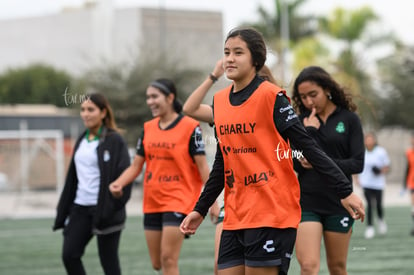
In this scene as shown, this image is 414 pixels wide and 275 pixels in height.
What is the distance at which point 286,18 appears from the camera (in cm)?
5234

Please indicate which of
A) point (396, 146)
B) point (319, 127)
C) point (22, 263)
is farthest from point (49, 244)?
point (396, 146)

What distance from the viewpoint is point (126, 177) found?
8.33 m

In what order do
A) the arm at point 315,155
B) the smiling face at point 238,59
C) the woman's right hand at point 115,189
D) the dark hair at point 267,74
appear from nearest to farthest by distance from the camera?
1. the arm at point 315,155
2. the smiling face at point 238,59
3. the dark hair at point 267,74
4. the woman's right hand at point 115,189

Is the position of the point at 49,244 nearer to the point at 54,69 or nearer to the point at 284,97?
the point at 284,97

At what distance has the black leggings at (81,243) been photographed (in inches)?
321

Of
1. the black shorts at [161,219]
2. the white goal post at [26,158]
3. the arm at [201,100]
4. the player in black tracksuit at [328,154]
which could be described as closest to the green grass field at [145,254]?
the player in black tracksuit at [328,154]

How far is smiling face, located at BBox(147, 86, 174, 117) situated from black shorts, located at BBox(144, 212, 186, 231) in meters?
0.98

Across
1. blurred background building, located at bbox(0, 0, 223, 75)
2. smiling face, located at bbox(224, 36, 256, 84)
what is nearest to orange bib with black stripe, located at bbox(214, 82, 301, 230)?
smiling face, located at bbox(224, 36, 256, 84)

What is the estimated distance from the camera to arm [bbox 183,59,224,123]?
7371mm

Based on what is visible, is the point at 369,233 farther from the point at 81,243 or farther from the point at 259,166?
the point at 259,166

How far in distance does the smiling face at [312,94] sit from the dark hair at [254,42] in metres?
1.91

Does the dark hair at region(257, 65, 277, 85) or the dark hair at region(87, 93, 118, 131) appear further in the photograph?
the dark hair at region(87, 93, 118, 131)

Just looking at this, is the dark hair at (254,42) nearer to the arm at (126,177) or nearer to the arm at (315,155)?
the arm at (315,155)

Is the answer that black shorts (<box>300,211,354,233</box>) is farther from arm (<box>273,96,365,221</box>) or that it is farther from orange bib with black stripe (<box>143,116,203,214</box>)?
arm (<box>273,96,365,221</box>)
